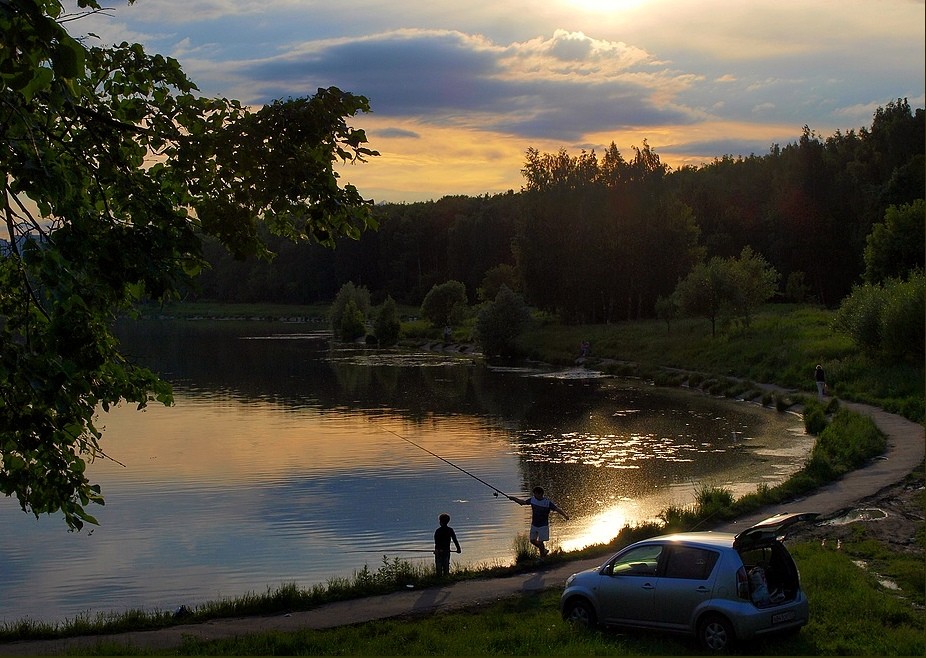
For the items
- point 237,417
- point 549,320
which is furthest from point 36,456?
point 549,320

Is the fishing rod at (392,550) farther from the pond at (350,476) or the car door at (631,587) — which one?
the car door at (631,587)

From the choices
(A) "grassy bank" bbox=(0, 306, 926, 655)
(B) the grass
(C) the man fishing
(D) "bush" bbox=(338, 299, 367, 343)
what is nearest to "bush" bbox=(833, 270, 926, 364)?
(A) "grassy bank" bbox=(0, 306, 926, 655)

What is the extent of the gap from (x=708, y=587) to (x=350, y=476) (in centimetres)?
1838

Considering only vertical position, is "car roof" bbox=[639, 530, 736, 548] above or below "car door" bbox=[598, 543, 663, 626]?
above

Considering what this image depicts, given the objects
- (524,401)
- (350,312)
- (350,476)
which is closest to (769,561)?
(350,476)

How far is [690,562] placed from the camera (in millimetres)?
12086

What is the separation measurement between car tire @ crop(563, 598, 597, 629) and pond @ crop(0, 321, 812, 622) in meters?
5.83

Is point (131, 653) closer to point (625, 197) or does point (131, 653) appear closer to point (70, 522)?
point (70, 522)

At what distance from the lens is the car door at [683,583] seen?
11789 mm

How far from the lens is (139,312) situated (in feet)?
35.3

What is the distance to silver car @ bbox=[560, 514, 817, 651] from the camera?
11.5 m

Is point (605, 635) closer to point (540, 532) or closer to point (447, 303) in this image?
point (540, 532)

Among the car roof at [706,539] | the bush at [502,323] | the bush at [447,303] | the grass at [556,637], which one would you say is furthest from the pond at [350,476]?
the bush at [447,303]

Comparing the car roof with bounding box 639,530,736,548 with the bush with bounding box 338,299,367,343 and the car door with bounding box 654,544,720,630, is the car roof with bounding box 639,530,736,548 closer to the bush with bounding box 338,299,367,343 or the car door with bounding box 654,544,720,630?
the car door with bounding box 654,544,720,630
